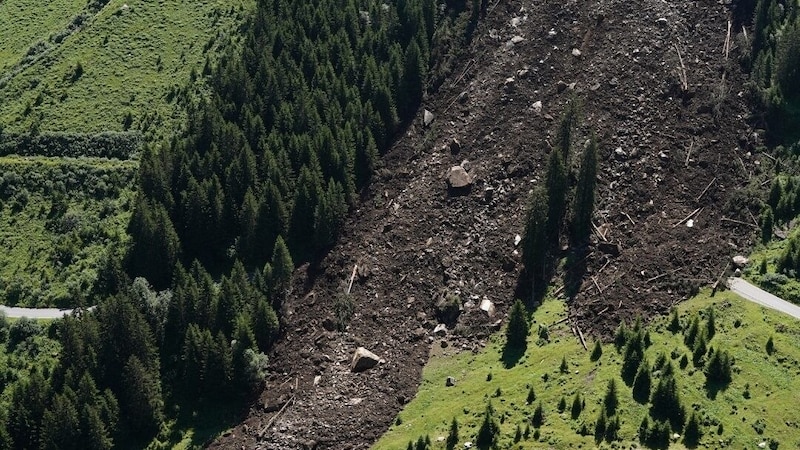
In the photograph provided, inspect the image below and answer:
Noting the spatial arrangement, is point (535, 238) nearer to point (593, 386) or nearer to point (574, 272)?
point (574, 272)

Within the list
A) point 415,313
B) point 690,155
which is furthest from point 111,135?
point 690,155

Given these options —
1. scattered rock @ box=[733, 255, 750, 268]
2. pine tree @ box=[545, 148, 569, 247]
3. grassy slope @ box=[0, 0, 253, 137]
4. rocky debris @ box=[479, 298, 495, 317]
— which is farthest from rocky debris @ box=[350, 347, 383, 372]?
grassy slope @ box=[0, 0, 253, 137]

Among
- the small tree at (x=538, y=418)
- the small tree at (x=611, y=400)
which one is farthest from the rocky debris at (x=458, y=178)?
the small tree at (x=611, y=400)

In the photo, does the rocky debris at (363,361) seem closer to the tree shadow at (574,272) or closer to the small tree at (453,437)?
the small tree at (453,437)

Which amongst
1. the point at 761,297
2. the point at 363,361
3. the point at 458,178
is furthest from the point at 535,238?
the point at 761,297

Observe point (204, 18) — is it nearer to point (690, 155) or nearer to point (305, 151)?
point (305, 151)
